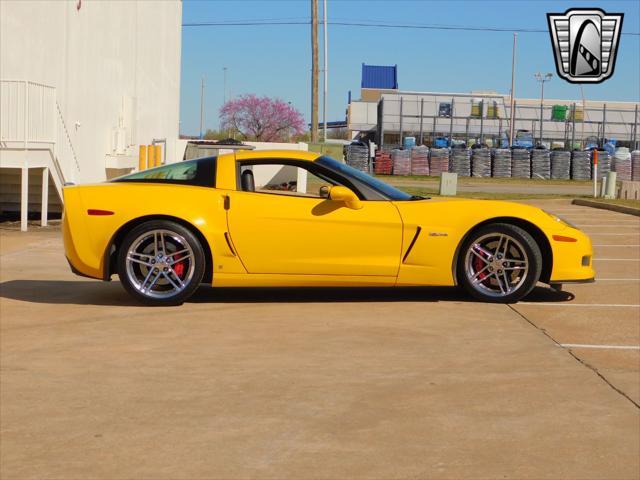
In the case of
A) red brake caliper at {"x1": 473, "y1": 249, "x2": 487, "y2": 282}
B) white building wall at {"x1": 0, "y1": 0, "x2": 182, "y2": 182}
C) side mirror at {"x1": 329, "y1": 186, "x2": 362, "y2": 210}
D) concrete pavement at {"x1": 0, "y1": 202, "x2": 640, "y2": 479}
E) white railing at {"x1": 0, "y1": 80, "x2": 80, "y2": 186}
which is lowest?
→ concrete pavement at {"x1": 0, "y1": 202, "x2": 640, "y2": 479}

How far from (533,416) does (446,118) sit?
52.4 metres

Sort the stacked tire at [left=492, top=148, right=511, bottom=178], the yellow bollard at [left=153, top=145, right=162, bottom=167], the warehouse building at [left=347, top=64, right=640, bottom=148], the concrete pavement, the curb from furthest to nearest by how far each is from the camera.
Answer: the warehouse building at [left=347, top=64, right=640, bottom=148] < the stacked tire at [left=492, top=148, right=511, bottom=178] < the yellow bollard at [left=153, top=145, right=162, bottom=167] < the curb < the concrete pavement

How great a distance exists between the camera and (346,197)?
798 centimetres

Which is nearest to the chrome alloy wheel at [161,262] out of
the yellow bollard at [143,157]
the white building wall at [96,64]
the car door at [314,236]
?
the car door at [314,236]

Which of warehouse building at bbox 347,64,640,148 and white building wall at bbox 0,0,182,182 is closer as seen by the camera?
white building wall at bbox 0,0,182,182

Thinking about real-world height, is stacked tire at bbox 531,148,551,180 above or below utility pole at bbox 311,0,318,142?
below

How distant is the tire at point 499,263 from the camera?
8156 mm


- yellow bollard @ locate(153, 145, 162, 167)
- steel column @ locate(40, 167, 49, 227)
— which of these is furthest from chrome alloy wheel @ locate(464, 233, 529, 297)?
yellow bollard @ locate(153, 145, 162, 167)

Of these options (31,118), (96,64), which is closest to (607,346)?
(31,118)

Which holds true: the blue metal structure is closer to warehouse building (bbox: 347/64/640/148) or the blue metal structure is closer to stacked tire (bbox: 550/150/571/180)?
warehouse building (bbox: 347/64/640/148)

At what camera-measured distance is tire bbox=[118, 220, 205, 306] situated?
7.90 m

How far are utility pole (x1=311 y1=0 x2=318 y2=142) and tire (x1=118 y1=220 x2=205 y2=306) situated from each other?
3013 centimetres

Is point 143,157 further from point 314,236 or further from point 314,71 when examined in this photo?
point 314,236

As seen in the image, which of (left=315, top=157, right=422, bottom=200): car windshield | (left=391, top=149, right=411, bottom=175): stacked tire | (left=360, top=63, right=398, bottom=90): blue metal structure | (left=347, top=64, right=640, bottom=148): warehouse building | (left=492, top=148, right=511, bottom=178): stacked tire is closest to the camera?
(left=315, top=157, right=422, bottom=200): car windshield
